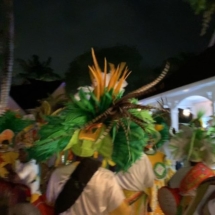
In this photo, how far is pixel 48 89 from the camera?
30297 mm

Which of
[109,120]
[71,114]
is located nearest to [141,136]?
[109,120]

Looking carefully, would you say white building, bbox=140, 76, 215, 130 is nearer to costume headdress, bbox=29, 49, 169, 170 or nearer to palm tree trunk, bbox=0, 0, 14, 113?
palm tree trunk, bbox=0, 0, 14, 113

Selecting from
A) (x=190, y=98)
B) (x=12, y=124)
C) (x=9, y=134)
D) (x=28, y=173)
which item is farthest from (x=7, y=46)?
(x=28, y=173)

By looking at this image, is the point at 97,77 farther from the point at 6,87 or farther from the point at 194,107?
the point at 194,107

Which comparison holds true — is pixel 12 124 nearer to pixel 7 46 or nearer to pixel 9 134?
pixel 9 134

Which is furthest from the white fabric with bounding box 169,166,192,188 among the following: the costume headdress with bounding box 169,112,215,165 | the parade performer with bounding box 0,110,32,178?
the parade performer with bounding box 0,110,32,178

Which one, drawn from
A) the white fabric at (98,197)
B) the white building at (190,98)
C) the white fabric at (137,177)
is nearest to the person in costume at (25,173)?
the white fabric at (137,177)

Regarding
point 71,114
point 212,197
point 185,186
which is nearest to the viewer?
point 212,197

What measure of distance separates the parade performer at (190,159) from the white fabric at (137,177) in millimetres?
253

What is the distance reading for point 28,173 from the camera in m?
5.96

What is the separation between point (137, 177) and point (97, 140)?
152 cm

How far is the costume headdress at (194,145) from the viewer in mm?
5551

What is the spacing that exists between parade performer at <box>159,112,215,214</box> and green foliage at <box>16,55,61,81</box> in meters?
26.2

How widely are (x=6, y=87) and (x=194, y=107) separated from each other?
21.3 ft
